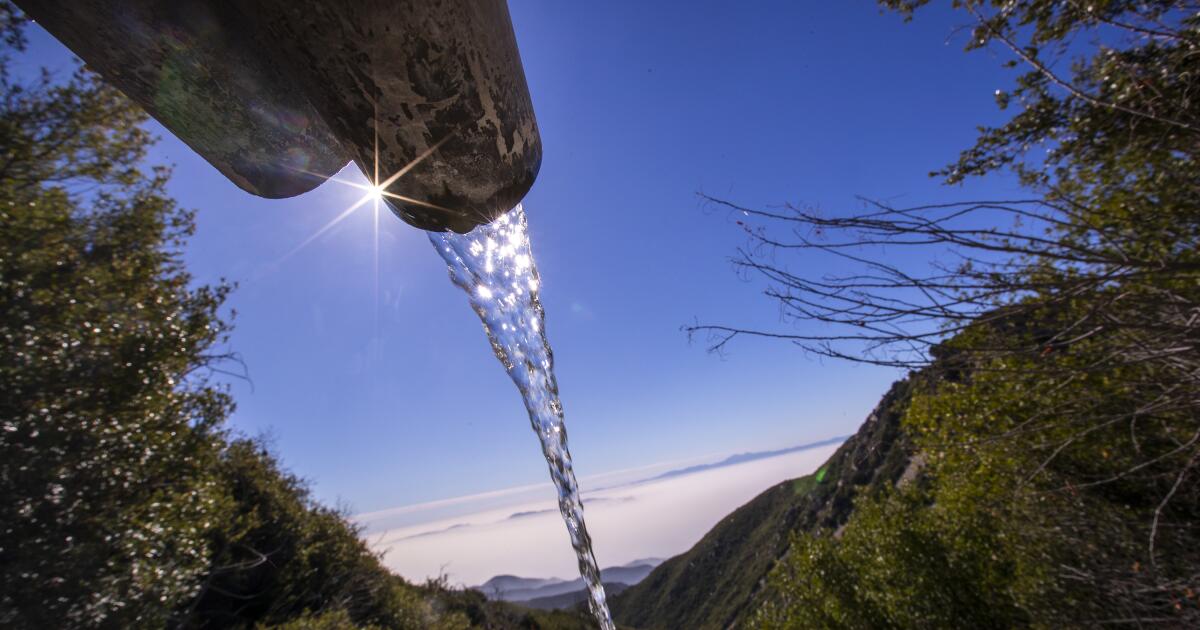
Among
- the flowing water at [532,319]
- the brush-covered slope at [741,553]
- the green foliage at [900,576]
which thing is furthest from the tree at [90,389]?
the brush-covered slope at [741,553]

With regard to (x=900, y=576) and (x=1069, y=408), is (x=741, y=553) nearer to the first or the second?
(x=900, y=576)

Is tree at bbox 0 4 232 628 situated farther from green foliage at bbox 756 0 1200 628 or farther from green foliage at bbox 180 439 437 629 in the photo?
green foliage at bbox 756 0 1200 628

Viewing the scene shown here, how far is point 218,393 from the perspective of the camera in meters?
9.09

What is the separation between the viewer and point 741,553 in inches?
3711

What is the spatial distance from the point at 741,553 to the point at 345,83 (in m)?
111

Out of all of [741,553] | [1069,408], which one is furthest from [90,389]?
[741,553]

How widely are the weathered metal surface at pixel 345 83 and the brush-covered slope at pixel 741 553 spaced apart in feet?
188

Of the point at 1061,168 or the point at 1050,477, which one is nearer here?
the point at 1061,168

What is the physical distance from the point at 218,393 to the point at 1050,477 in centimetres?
1558

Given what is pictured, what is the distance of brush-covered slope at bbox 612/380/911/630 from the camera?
224 ft

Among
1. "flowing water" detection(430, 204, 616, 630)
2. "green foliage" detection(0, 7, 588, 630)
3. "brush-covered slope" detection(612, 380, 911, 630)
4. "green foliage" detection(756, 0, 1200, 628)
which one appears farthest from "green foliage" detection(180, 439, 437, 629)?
"brush-covered slope" detection(612, 380, 911, 630)

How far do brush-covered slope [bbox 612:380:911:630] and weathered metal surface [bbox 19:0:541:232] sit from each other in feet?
188

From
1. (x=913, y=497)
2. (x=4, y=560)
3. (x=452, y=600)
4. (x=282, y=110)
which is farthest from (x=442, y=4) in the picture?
(x=452, y=600)

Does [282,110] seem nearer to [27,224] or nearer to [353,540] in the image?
[27,224]
